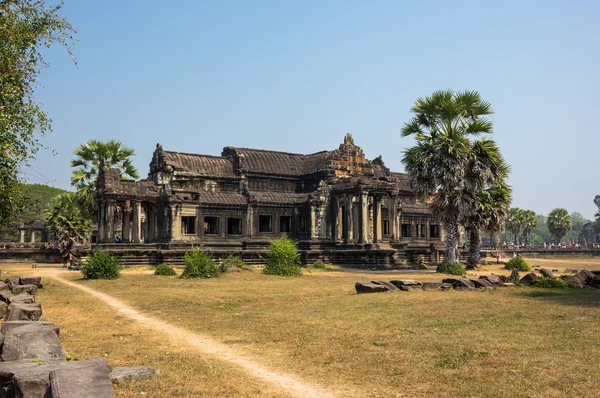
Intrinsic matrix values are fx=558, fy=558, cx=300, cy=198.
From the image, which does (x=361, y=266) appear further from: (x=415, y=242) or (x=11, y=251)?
(x=11, y=251)

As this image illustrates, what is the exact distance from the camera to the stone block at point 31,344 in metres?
7.57

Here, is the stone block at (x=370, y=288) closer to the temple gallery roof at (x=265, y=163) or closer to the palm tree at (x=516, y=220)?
the temple gallery roof at (x=265, y=163)

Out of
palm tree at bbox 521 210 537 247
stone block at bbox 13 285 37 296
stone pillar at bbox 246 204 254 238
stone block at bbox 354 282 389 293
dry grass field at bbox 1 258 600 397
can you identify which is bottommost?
dry grass field at bbox 1 258 600 397

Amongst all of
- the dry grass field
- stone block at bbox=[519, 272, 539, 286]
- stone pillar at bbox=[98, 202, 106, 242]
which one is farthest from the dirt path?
stone pillar at bbox=[98, 202, 106, 242]

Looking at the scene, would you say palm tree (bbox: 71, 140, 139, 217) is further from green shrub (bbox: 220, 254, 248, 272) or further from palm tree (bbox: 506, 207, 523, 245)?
palm tree (bbox: 506, 207, 523, 245)

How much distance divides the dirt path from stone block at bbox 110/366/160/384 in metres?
1.46

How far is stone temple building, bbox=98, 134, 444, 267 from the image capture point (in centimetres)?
3772

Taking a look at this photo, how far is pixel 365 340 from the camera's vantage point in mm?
10539

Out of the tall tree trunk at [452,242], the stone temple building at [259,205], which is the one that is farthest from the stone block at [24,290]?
the tall tree trunk at [452,242]

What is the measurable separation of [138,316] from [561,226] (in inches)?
3642

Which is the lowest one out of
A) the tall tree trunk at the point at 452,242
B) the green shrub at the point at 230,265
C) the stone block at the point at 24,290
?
the stone block at the point at 24,290

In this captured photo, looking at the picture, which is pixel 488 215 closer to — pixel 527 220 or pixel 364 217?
pixel 364 217

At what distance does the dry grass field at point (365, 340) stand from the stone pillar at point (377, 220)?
1977 cm

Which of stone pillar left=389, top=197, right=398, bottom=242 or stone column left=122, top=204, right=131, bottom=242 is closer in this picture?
stone column left=122, top=204, right=131, bottom=242
